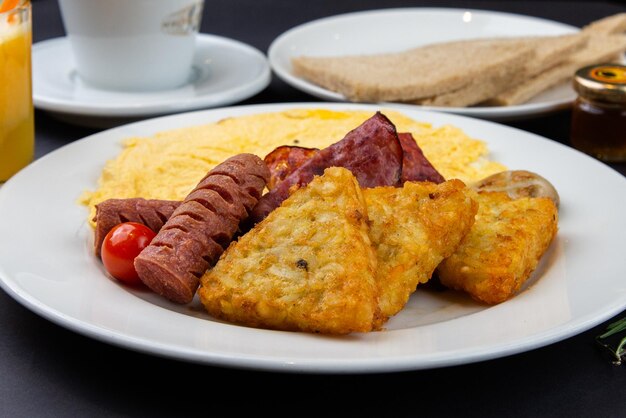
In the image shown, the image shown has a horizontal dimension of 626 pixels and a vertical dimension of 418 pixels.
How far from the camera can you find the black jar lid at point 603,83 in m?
3.91

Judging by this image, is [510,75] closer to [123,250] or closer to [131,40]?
[131,40]

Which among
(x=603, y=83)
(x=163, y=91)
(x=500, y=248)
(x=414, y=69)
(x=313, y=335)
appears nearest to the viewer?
(x=313, y=335)

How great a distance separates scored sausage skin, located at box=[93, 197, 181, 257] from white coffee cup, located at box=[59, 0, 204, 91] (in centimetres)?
212

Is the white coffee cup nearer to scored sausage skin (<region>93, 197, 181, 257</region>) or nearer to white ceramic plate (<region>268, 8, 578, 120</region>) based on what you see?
white ceramic plate (<region>268, 8, 578, 120</region>)

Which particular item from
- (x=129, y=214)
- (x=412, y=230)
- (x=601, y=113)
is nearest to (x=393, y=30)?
(x=601, y=113)

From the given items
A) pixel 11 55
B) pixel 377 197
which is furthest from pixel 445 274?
pixel 11 55

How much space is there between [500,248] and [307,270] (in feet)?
2.09

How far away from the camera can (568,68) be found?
4.98m

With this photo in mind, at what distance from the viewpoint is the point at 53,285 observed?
239cm

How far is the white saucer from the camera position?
166 inches

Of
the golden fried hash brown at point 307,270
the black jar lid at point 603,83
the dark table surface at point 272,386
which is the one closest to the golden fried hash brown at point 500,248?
the dark table surface at point 272,386

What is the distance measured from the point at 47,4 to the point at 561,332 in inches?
227

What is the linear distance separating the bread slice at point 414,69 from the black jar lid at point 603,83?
0.64 m

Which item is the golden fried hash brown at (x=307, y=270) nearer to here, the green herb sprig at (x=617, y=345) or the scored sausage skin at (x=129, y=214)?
the scored sausage skin at (x=129, y=214)
